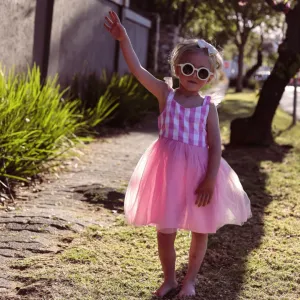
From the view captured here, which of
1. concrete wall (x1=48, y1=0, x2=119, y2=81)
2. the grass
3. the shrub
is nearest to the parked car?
concrete wall (x1=48, y1=0, x2=119, y2=81)

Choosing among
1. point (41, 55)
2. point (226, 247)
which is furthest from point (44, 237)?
point (41, 55)

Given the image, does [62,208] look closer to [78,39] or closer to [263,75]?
[78,39]

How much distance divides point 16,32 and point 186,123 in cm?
486

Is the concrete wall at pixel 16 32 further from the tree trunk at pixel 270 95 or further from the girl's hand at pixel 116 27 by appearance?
the girl's hand at pixel 116 27

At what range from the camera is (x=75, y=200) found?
537 cm

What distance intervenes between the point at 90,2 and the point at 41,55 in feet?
7.23

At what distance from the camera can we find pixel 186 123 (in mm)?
3242

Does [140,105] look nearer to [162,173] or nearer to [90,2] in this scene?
[90,2]

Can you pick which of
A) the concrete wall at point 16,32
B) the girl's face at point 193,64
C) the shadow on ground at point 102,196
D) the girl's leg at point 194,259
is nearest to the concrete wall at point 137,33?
the concrete wall at point 16,32

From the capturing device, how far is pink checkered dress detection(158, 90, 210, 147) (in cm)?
324

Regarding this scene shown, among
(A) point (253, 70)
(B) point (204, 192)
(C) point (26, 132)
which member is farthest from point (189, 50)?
(A) point (253, 70)

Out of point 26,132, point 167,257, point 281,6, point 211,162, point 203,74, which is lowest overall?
point 167,257

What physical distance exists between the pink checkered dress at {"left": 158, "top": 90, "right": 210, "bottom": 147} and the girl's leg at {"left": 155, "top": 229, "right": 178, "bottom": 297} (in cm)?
47

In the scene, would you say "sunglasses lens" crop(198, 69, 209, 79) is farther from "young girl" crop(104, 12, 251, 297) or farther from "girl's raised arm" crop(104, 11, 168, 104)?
"girl's raised arm" crop(104, 11, 168, 104)
